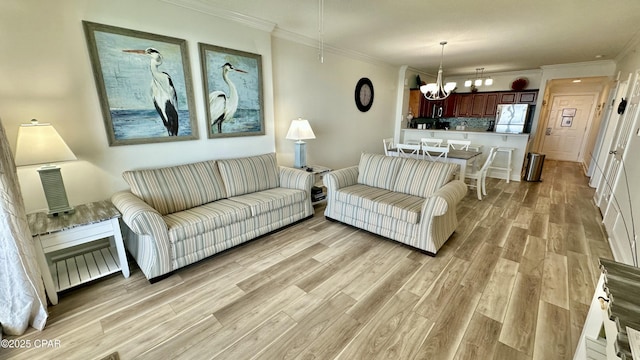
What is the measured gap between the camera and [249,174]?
3.02 m

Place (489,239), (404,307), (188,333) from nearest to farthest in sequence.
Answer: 1. (188,333)
2. (404,307)
3. (489,239)

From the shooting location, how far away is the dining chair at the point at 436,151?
12.7 ft

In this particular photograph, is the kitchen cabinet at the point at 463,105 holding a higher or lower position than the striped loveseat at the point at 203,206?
higher

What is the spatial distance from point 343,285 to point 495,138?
16.5 feet

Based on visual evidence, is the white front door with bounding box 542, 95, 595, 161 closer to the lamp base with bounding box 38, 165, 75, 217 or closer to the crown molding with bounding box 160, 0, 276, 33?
the crown molding with bounding box 160, 0, 276, 33

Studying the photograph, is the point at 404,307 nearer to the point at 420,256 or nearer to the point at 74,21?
the point at 420,256

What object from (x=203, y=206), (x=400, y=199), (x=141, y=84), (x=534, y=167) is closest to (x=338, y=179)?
(x=400, y=199)

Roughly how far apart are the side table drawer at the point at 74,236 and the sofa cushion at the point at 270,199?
43.3 inches

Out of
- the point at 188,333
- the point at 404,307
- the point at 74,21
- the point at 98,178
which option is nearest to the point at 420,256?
the point at 404,307

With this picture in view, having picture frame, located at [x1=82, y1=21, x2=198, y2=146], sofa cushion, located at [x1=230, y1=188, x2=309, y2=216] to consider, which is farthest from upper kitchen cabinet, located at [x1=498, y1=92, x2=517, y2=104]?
picture frame, located at [x1=82, y1=21, x2=198, y2=146]

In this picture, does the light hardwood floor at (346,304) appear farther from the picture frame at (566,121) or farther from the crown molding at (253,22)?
the picture frame at (566,121)

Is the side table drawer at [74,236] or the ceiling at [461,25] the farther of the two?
the ceiling at [461,25]

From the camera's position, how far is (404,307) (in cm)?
184

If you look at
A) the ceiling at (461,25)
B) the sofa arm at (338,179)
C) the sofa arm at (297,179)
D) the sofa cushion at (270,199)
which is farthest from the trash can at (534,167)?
the sofa cushion at (270,199)
